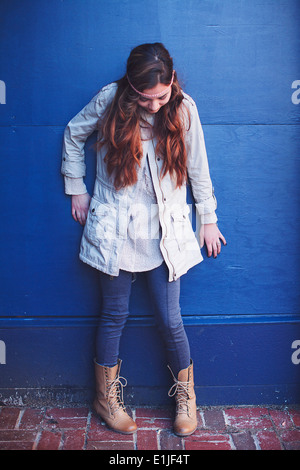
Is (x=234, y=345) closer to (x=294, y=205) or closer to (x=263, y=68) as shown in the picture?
(x=294, y=205)

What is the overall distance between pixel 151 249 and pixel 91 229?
1.09 ft

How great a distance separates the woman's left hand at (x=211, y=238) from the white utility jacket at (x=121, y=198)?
0.41 feet

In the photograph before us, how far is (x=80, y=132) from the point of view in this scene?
8.31ft

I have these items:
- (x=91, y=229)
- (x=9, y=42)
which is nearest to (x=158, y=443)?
(x=91, y=229)

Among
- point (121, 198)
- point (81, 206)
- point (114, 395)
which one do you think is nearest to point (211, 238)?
point (121, 198)

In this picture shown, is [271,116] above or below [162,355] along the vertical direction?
above

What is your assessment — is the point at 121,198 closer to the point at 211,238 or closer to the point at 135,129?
the point at 135,129

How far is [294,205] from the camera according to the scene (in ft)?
9.05

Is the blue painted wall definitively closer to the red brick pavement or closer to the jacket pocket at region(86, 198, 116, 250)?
the red brick pavement

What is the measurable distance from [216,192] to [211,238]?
0.85 feet

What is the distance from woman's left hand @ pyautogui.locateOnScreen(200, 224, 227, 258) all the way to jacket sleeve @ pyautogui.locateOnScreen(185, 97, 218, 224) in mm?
46

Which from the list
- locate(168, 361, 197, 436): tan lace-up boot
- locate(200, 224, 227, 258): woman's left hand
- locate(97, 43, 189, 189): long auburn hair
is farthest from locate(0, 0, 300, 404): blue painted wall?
locate(97, 43, 189, 189): long auburn hair

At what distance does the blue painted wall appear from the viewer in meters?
2.53
